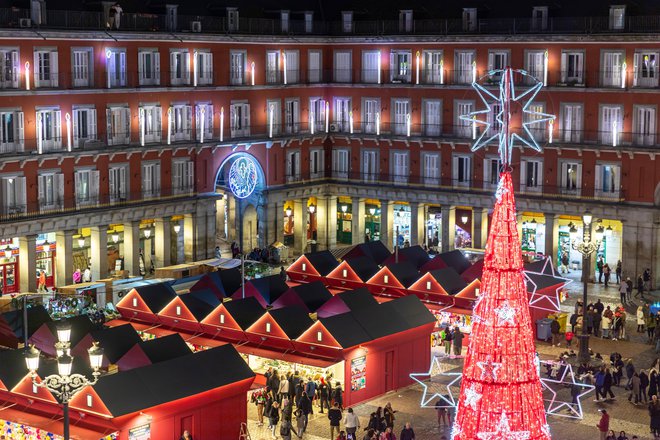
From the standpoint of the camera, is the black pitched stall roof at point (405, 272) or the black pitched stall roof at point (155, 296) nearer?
the black pitched stall roof at point (155, 296)

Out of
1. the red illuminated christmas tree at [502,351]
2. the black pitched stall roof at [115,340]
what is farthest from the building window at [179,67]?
the red illuminated christmas tree at [502,351]

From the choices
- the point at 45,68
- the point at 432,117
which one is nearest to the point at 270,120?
the point at 432,117

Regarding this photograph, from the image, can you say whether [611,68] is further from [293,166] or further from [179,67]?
[179,67]

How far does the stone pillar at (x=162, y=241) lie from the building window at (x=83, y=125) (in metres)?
7.13

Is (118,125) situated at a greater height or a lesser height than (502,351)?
greater

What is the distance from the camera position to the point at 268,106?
3162 inches

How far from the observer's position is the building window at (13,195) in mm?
65275

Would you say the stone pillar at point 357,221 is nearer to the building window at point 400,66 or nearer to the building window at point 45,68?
the building window at point 400,66

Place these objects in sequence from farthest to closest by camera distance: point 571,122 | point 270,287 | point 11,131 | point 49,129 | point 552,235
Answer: point 552,235 → point 571,122 → point 49,129 → point 11,131 → point 270,287

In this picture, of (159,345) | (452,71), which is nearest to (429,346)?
(159,345)

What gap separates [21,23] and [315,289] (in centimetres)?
2274

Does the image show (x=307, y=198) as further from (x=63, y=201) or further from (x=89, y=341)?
(x=89, y=341)

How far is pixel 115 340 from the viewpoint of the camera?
45.7 meters

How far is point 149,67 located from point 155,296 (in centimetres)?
2308
